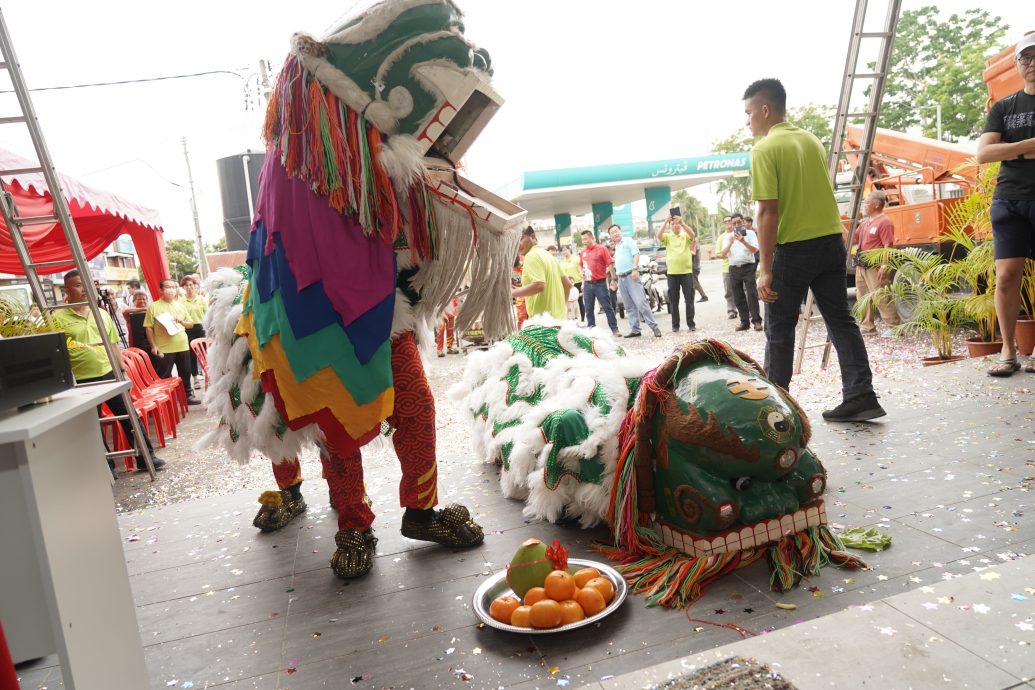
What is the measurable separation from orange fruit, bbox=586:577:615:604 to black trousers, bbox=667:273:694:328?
781 centimetres

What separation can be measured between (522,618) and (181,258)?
5667 cm

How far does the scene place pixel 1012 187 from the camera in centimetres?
398

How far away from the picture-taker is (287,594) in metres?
2.45

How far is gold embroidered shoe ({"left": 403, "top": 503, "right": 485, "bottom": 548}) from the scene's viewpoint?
267cm

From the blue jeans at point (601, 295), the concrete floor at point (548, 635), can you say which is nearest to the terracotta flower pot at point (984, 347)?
the concrete floor at point (548, 635)

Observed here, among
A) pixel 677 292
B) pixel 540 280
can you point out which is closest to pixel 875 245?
pixel 677 292

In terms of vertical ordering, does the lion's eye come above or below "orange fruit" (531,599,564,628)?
above

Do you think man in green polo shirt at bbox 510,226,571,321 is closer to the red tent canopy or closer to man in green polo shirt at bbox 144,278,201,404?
the red tent canopy

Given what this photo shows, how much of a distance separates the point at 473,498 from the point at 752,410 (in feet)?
5.19

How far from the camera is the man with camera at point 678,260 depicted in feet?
30.7

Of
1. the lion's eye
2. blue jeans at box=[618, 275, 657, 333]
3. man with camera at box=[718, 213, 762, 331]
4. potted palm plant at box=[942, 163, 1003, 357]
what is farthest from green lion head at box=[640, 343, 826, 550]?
blue jeans at box=[618, 275, 657, 333]

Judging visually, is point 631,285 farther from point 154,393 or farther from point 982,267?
point 154,393

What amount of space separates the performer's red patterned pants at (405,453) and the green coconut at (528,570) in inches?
26.0

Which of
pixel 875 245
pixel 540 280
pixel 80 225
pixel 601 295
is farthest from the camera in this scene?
pixel 601 295
